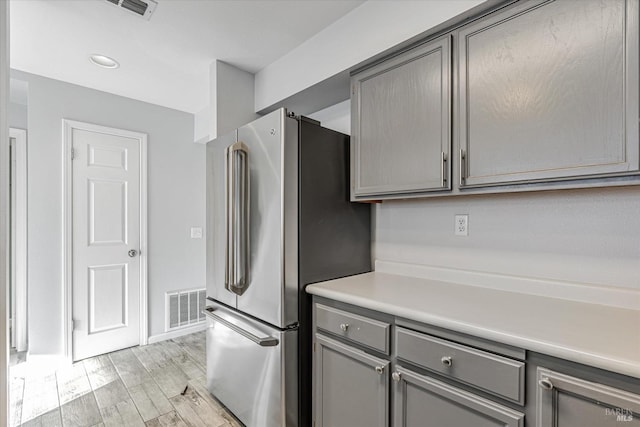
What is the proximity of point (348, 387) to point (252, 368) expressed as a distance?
1.97 ft

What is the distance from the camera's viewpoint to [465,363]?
107 centimetres

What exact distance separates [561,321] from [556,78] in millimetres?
891

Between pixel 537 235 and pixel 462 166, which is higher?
pixel 462 166

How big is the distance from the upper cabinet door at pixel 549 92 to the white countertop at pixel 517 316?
515mm

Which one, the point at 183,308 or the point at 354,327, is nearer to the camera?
the point at 354,327

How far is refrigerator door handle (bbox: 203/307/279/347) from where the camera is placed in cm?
158

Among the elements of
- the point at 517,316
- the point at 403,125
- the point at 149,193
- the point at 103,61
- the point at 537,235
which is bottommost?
the point at 517,316

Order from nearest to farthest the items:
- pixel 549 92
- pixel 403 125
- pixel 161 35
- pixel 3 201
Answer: pixel 549 92 < pixel 3 201 < pixel 403 125 < pixel 161 35

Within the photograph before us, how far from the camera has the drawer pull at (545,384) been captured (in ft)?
2.95

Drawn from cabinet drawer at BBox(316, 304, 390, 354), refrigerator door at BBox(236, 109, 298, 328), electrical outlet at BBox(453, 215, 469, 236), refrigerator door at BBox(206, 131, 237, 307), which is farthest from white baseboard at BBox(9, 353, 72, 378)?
electrical outlet at BBox(453, 215, 469, 236)

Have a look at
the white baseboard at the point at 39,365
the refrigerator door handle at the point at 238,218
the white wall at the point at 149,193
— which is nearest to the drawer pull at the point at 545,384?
the refrigerator door handle at the point at 238,218

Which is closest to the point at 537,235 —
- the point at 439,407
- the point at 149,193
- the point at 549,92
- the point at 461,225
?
the point at 461,225

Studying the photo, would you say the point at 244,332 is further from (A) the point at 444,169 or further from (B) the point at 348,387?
(A) the point at 444,169

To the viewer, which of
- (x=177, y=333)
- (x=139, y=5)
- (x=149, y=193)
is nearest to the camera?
(x=139, y=5)
